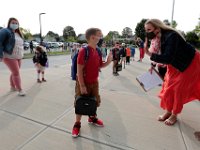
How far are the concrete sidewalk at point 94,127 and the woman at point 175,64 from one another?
0.48 metres

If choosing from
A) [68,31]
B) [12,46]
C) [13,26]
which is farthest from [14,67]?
[68,31]

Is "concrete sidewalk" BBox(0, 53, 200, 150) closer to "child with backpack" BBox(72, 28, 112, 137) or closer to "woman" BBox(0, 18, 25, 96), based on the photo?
"child with backpack" BBox(72, 28, 112, 137)

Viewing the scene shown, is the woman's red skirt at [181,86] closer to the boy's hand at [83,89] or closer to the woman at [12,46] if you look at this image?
the boy's hand at [83,89]

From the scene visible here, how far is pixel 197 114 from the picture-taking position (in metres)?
3.71

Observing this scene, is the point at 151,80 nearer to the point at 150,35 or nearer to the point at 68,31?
the point at 150,35

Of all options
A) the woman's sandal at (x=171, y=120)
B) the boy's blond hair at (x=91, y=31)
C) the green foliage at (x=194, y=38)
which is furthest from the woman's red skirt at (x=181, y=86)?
the green foliage at (x=194, y=38)

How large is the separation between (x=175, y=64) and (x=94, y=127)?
5.35 ft

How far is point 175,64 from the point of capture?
9.50 feet

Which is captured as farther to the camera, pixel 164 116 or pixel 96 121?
pixel 164 116

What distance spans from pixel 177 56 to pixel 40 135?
7.77 feet

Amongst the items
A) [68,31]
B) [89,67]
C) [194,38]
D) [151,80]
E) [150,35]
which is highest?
[68,31]

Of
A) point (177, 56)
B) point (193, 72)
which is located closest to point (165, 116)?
point (193, 72)

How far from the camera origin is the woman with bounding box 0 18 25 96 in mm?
4238

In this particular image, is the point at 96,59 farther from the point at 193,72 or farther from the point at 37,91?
the point at 37,91
